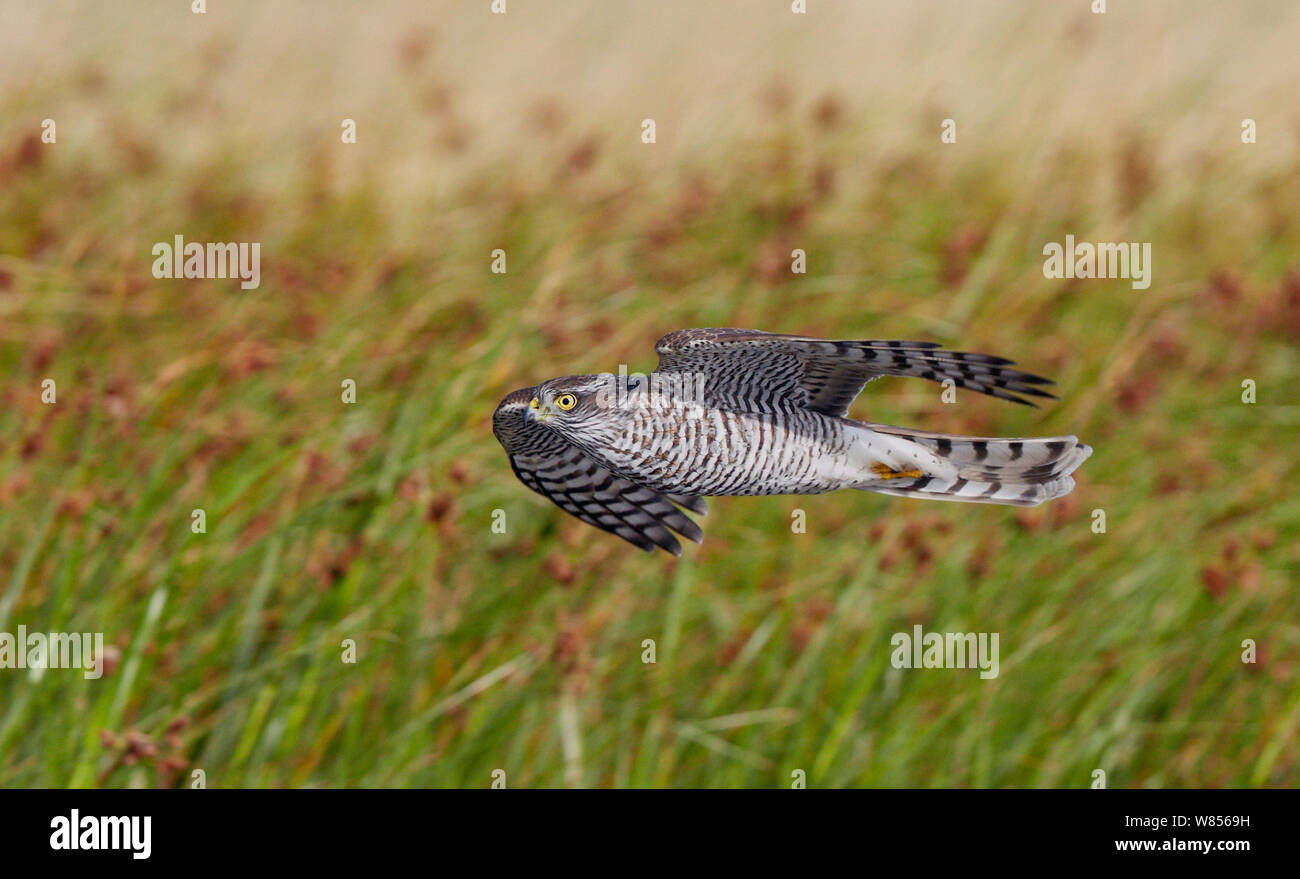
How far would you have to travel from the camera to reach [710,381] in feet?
7.95

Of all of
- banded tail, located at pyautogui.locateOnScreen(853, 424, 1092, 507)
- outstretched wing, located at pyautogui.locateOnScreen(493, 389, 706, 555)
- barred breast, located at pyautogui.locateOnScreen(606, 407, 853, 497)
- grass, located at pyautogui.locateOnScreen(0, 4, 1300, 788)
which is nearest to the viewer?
barred breast, located at pyautogui.locateOnScreen(606, 407, 853, 497)

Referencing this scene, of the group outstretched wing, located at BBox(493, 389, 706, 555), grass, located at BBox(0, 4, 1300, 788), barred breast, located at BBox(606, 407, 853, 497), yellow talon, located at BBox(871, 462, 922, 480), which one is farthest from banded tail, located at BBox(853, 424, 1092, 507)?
grass, located at BBox(0, 4, 1300, 788)

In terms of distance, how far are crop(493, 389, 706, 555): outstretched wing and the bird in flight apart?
16 mm

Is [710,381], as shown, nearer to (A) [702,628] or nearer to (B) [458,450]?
(B) [458,450]

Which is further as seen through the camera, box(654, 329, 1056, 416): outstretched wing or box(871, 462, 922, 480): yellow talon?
box(871, 462, 922, 480): yellow talon

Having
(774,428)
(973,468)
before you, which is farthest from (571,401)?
(973,468)

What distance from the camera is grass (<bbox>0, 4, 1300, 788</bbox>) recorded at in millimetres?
4629

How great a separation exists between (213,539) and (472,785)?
1.32 metres

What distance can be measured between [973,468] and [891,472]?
0.23 m

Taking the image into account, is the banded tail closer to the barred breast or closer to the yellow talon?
the yellow talon

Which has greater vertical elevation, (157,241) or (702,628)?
(157,241)

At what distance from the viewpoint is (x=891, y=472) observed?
2416 mm

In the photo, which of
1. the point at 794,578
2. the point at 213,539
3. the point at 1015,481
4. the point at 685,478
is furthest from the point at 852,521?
the point at 685,478

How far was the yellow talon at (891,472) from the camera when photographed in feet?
7.83
